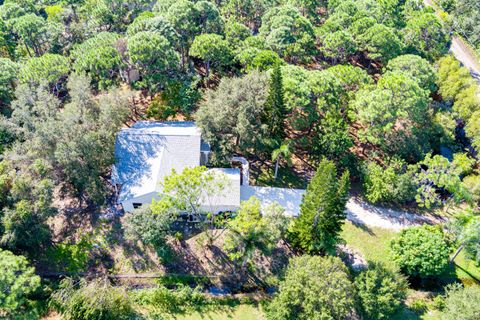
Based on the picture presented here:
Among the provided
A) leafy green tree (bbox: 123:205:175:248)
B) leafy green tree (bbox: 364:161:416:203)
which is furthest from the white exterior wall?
leafy green tree (bbox: 364:161:416:203)

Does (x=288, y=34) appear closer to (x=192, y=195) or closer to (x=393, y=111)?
(x=393, y=111)

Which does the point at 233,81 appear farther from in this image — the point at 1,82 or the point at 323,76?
the point at 1,82

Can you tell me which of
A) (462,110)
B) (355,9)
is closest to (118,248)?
(462,110)

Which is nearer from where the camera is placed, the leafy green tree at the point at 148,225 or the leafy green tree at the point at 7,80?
the leafy green tree at the point at 148,225

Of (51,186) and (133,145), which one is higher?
(133,145)

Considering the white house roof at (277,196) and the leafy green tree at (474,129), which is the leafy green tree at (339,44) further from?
the white house roof at (277,196)

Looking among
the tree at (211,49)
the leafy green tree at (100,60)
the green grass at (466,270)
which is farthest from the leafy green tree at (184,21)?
the green grass at (466,270)
